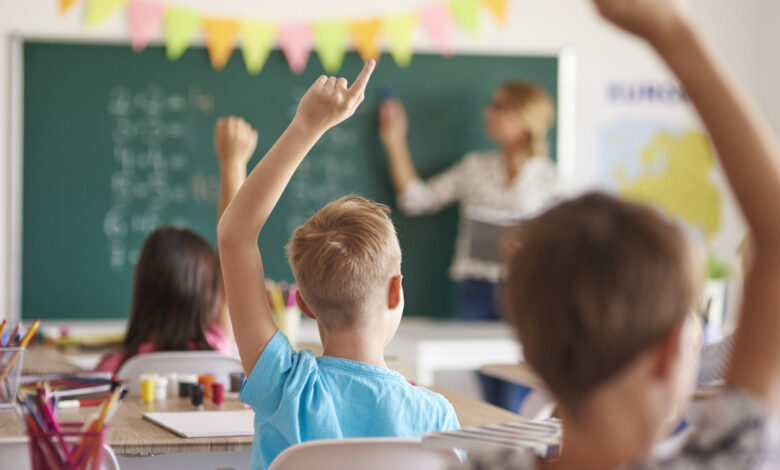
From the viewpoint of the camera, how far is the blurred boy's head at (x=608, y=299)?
722mm

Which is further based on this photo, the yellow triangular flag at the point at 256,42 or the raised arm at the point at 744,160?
the yellow triangular flag at the point at 256,42

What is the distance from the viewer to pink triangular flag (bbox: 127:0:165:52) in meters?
4.61

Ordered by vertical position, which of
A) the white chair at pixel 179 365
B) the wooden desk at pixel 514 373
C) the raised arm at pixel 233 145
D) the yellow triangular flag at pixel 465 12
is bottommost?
the wooden desk at pixel 514 373

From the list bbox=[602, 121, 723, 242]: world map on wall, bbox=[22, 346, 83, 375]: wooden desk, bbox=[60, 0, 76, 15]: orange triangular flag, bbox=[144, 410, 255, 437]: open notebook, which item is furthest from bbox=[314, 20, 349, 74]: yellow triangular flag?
bbox=[144, 410, 255, 437]: open notebook

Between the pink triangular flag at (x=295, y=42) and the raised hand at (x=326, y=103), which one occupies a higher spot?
the pink triangular flag at (x=295, y=42)

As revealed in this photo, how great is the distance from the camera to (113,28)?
15.1 ft

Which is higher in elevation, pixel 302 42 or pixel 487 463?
pixel 302 42

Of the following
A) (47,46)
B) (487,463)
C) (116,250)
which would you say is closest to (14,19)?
(47,46)

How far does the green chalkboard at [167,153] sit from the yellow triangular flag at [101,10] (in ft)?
0.40

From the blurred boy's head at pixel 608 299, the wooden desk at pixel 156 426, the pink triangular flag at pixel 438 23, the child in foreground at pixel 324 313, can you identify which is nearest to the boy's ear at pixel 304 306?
the child in foreground at pixel 324 313

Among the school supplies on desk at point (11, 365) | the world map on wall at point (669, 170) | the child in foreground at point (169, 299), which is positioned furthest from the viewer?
the world map on wall at point (669, 170)

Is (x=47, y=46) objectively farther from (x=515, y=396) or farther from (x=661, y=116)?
(x=661, y=116)

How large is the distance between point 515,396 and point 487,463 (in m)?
3.71

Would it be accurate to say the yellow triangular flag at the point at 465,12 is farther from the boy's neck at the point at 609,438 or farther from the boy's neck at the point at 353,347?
the boy's neck at the point at 609,438
